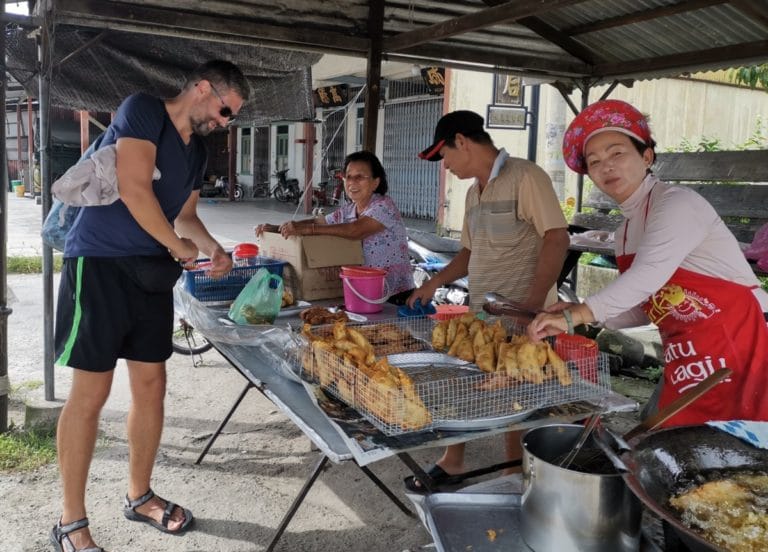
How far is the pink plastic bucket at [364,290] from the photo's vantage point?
9.81 ft

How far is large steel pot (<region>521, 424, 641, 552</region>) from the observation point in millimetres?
1242

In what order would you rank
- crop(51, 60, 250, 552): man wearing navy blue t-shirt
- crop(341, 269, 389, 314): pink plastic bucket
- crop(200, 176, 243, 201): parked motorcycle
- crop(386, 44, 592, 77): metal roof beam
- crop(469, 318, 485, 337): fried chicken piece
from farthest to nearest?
1. crop(200, 176, 243, 201): parked motorcycle
2. crop(386, 44, 592, 77): metal roof beam
3. crop(341, 269, 389, 314): pink plastic bucket
4. crop(51, 60, 250, 552): man wearing navy blue t-shirt
5. crop(469, 318, 485, 337): fried chicken piece

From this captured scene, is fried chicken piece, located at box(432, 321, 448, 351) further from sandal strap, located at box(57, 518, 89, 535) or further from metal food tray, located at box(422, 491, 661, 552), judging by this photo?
sandal strap, located at box(57, 518, 89, 535)

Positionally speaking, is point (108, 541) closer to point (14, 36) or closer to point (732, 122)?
point (14, 36)

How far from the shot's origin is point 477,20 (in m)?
3.75

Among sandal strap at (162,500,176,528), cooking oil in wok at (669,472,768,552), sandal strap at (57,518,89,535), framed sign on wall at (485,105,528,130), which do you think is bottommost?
sandal strap at (162,500,176,528)

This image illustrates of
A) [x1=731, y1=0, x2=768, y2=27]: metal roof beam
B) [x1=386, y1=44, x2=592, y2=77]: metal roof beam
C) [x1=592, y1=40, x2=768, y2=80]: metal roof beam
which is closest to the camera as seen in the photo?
[x1=731, y1=0, x2=768, y2=27]: metal roof beam

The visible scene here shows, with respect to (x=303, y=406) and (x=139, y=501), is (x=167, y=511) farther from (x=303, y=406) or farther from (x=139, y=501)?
(x=303, y=406)

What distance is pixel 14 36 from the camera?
12.6 ft

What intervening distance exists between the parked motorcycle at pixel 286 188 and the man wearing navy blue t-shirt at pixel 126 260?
56.4 ft

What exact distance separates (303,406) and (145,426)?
1.14 meters

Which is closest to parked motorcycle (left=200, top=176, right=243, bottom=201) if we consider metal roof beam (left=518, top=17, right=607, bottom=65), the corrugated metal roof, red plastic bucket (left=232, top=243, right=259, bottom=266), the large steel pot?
the corrugated metal roof

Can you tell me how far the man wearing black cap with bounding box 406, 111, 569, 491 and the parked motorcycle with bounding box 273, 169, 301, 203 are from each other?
1698 cm

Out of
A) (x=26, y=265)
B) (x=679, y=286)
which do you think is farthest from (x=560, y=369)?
(x=26, y=265)
